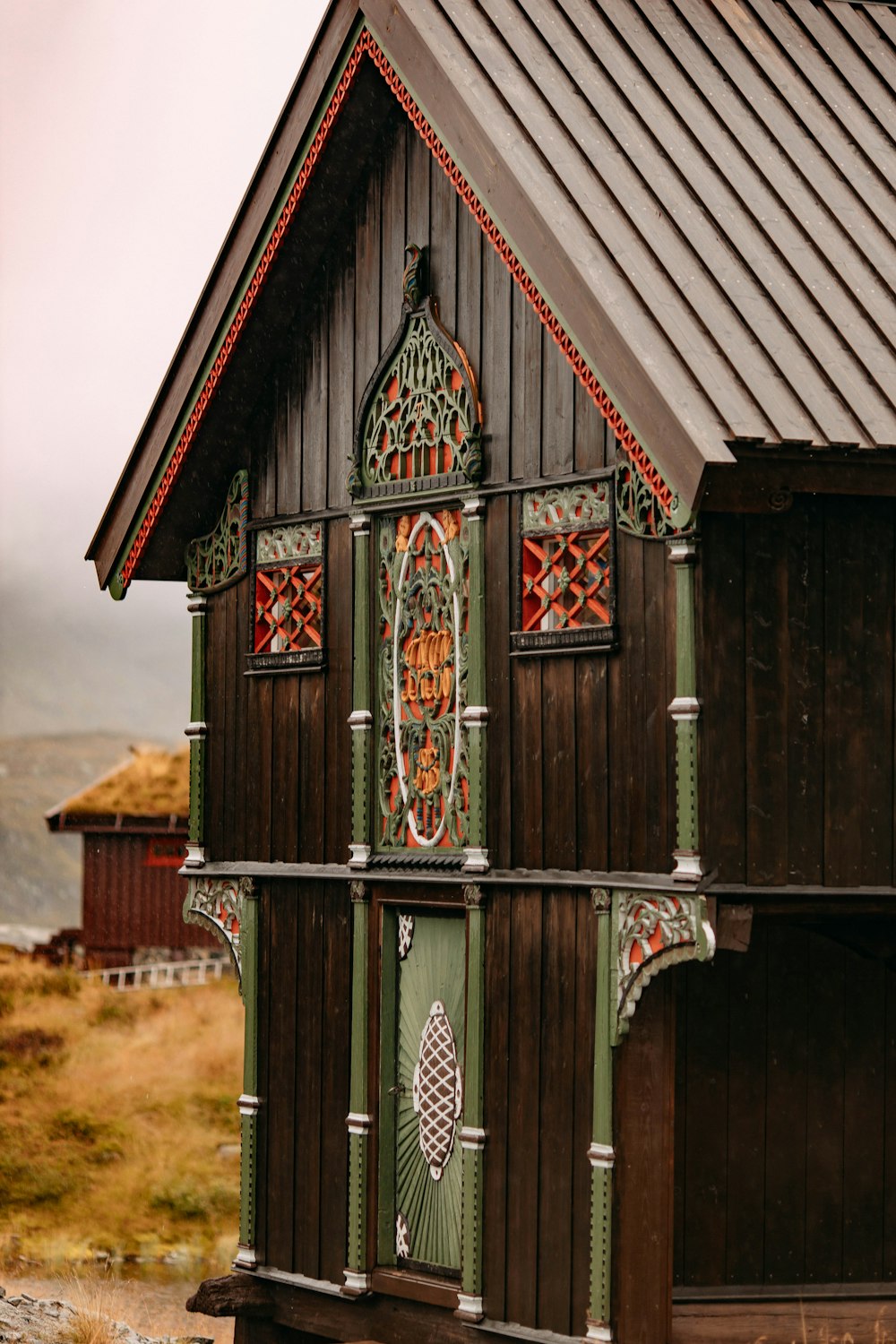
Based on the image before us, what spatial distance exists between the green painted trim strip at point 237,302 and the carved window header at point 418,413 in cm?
95

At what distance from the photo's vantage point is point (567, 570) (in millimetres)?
12586

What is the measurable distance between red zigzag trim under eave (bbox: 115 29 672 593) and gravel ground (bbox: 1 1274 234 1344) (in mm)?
8913

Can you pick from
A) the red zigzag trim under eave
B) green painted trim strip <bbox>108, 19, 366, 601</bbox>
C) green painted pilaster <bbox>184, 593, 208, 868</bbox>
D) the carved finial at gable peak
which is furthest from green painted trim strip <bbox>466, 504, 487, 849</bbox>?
green painted pilaster <bbox>184, 593, 208, 868</bbox>

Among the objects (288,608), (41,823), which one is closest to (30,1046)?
(288,608)

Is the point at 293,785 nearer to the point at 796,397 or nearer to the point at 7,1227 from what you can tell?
the point at 796,397

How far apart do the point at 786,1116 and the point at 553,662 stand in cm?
288

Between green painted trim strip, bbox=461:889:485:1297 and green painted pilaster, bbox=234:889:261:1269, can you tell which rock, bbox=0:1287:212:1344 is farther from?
green painted trim strip, bbox=461:889:485:1297

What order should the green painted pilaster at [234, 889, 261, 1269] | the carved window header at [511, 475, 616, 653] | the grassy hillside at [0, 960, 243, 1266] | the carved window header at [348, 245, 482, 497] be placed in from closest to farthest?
the carved window header at [511, 475, 616, 653] → the carved window header at [348, 245, 482, 497] → the green painted pilaster at [234, 889, 261, 1269] → the grassy hillside at [0, 960, 243, 1266]

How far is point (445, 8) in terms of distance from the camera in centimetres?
1316

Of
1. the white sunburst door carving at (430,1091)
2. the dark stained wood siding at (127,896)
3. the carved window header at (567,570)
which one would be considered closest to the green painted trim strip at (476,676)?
the carved window header at (567,570)

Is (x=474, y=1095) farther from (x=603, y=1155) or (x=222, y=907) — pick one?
(x=222, y=907)

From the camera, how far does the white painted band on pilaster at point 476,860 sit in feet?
42.5

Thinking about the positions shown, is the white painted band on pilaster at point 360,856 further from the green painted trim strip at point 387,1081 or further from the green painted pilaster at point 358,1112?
the green painted trim strip at point 387,1081

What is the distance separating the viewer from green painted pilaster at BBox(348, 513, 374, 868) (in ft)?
46.5
